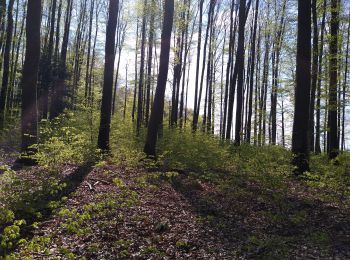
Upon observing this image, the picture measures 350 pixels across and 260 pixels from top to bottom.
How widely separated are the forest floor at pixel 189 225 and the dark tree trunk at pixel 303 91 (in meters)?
1.92

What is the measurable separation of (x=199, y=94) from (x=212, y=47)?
5094 millimetres

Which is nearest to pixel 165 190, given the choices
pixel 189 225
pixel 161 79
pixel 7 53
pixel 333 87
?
pixel 189 225

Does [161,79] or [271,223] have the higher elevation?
[161,79]

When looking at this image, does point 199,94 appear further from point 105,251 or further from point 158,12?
point 105,251

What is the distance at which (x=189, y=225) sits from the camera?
243 inches

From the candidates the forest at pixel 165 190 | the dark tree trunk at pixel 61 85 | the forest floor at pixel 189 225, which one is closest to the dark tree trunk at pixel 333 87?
the forest at pixel 165 190

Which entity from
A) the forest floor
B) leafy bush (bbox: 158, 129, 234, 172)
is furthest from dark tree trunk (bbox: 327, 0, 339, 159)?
the forest floor

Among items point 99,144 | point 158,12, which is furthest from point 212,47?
point 99,144

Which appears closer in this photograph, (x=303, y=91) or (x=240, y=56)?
(x=303, y=91)

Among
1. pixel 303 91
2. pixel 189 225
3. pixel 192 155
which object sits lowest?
pixel 189 225

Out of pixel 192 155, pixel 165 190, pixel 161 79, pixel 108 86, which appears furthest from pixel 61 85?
pixel 165 190

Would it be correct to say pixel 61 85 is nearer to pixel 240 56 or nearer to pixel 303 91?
pixel 240 56

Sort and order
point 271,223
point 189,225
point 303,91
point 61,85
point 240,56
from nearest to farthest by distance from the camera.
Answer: point 189,225
point 271,223
point 303,91
point 240,56
point 61,85

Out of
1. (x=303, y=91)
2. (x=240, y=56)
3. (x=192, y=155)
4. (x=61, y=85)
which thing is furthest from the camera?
(x=61, y=85)
